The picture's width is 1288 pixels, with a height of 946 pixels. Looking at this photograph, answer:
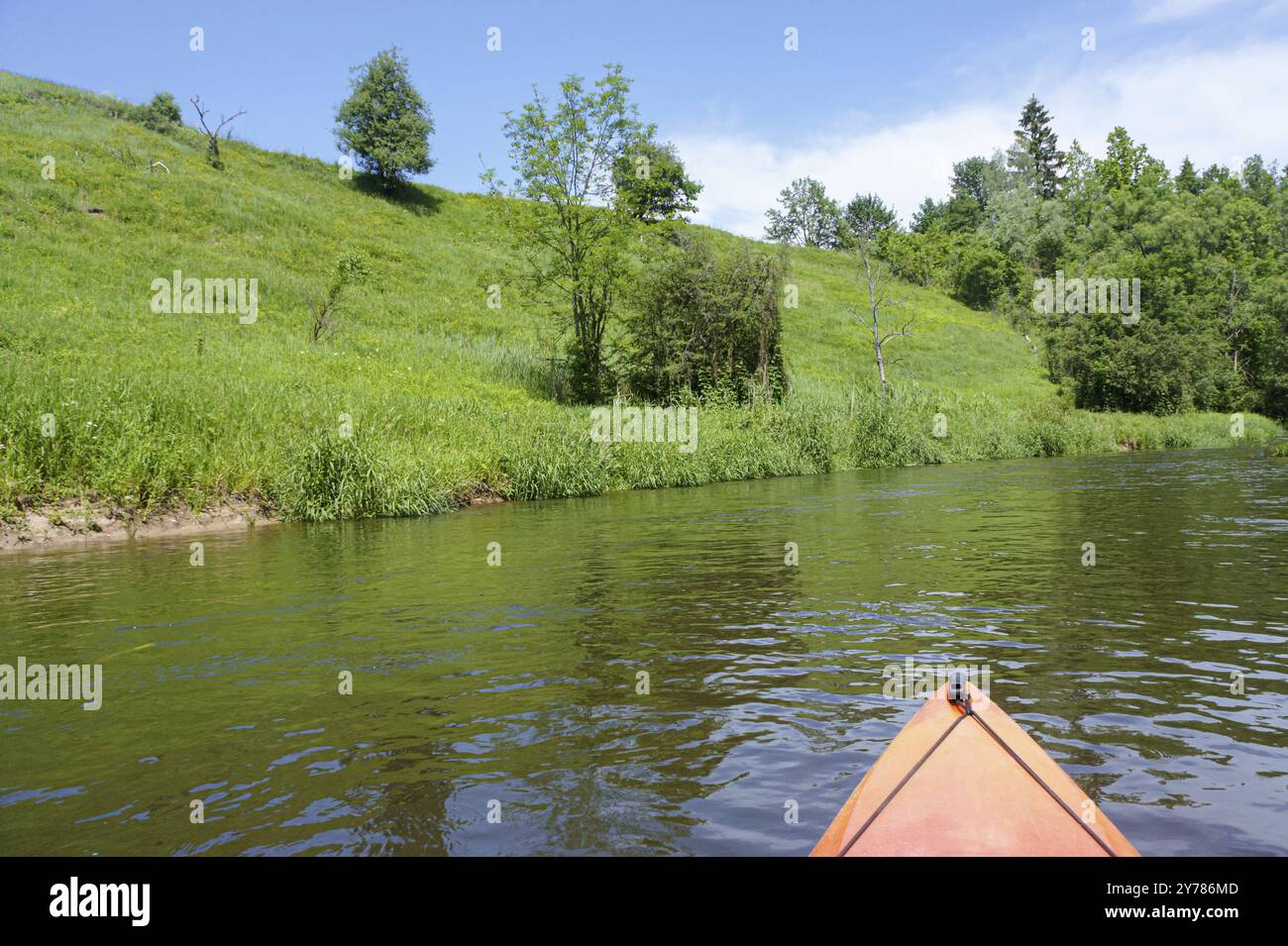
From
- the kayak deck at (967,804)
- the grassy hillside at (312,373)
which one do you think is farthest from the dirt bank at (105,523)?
the kayak deck at (967,804)

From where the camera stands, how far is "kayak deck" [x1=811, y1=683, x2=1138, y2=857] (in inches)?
131

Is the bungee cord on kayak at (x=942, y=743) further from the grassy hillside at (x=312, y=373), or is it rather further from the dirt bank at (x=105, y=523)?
the grassy hillside at (x=312, y=373)

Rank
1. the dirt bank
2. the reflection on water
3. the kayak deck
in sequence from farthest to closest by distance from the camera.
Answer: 1. the dirt bank
2. the reflection on water
3. the kayak deck

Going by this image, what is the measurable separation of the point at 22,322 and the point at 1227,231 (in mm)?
88396

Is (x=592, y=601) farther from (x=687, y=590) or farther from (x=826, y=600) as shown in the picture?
A: (x=826, y=600)

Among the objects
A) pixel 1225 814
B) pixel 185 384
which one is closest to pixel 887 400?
pixel 185 384

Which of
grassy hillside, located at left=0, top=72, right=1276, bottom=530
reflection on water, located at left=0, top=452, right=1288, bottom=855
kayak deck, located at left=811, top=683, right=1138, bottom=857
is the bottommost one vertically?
reflection on water, located at left=0, top=452, right=1288, bottom=855

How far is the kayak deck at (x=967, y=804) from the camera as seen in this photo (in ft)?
10.9

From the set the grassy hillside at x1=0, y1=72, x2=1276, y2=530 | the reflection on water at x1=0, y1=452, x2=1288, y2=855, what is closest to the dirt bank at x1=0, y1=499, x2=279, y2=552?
the grassy hillside at x1=0, y1=72, x2=1276, y2=530

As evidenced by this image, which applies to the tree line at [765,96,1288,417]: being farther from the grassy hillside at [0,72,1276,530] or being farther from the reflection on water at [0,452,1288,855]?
the reflection on water at [0,452,1288,855]

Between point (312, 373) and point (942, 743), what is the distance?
25423 mm
